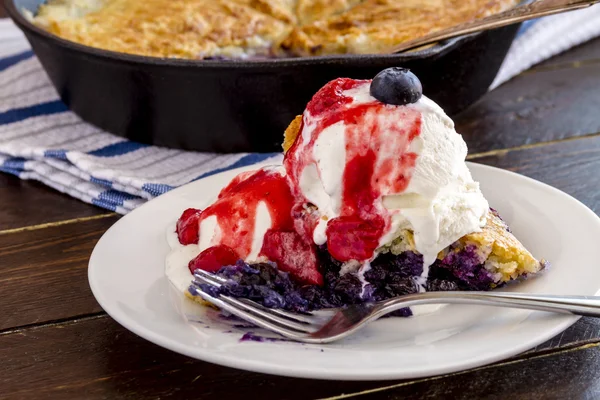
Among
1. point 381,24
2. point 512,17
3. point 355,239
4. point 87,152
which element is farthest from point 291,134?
point 381,24

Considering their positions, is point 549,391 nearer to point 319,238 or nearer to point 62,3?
point 319,238

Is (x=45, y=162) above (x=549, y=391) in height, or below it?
below

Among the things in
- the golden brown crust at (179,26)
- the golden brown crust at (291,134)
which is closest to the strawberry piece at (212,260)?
the golden brown crust at (291,134)

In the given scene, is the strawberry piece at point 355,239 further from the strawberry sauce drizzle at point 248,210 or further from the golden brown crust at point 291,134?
the golden brown crust at point 291,134

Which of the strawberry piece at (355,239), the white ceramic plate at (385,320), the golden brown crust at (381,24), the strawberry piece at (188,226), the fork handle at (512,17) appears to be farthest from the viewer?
the golden brown crust at (381,24)

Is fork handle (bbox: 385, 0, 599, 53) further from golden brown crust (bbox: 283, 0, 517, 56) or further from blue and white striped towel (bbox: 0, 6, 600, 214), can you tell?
blue and white striped towel (bbox: 0, 6, 600, 214)

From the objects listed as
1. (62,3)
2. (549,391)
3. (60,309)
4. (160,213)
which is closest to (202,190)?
(160,213)

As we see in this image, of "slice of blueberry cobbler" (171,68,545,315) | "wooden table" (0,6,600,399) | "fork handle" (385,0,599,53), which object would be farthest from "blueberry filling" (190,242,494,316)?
"fork handle" (385,0,599,53)
